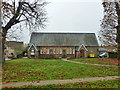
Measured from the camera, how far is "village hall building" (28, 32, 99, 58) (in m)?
34.1

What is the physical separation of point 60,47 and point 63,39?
135 inches

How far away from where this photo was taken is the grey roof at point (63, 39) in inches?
1390

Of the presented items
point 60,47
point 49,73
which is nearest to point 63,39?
point 60,47

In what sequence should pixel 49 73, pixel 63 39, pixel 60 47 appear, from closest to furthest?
pixel 49 73 < pixel 60 47 < pixel 63 39

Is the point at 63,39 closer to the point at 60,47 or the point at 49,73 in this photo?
the point at 60,47

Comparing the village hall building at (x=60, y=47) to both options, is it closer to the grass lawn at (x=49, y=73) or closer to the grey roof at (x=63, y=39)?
the grey roof at (x=63, y=39)

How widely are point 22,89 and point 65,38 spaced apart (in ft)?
105

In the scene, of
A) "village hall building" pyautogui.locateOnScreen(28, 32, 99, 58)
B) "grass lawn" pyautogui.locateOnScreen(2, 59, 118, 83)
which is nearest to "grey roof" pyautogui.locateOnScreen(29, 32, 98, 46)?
"village hall building" pyautogui.locateOnScreen(28, 32, 99, 58)

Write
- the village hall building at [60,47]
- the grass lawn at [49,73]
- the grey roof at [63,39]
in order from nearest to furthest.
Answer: the grass lawn at [49,73] → the village hall building at [60,47] → the grey roof at [63,39]

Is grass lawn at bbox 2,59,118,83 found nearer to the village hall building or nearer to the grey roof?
the village hall building

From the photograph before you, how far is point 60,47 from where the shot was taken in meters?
35.0

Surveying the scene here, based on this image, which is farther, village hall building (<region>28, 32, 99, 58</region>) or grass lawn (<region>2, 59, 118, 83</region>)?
village hall building (<region>28, 32, 99, 58</region>)

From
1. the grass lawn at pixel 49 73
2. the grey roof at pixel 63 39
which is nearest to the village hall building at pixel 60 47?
the grey roof at pixel 63 39

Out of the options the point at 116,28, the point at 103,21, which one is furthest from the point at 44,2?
the point at 116,28
